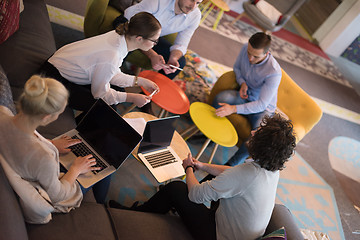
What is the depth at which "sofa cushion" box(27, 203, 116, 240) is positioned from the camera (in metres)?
1.36

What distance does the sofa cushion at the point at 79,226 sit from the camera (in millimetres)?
1357

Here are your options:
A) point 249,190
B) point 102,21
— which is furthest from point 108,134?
point 102,21

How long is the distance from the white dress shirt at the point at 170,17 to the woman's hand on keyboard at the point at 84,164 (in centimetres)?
174

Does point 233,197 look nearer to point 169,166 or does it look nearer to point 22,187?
point 169,166

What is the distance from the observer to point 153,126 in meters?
1.91

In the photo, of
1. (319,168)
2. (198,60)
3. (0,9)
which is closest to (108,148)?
→ (0,9)

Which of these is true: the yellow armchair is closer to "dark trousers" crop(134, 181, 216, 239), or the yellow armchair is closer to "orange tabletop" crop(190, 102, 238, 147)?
"orange tabletop" crop(190, 102, 238, 147)

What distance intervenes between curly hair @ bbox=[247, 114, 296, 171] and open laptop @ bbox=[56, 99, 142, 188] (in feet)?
2.24

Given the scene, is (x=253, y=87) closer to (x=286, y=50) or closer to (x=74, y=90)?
(x=74, y=90)

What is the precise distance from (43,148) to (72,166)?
0.36 meters

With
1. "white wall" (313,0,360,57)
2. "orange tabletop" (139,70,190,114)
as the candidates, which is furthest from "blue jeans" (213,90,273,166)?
"white wall" (313,0,360,57)

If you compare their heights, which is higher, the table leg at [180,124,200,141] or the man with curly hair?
the man with curly hair

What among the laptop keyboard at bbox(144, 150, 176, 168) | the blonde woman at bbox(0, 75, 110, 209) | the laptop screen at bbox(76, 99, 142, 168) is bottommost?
the laptop keyboard at bbox(144, 150, 176, 168)

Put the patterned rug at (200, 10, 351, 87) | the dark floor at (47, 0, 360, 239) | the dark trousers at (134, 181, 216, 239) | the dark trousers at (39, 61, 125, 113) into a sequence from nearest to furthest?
the dark trousers at (134, 181, 216, 239) → the dark trousers at (39, 61, 125, 113) → the dark floor at (47, 0, 360, 239) → the patterned rug at (200, 10, 351, 87)
